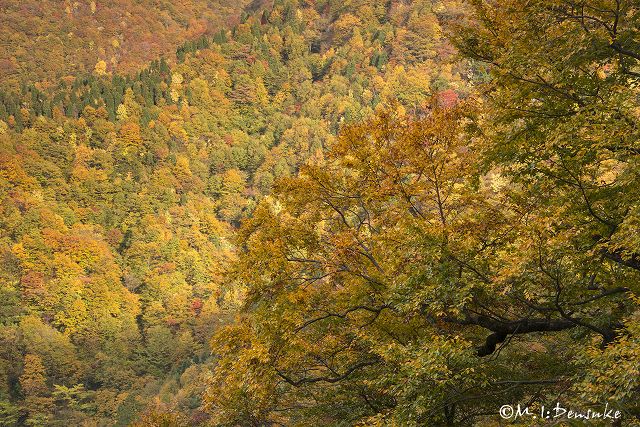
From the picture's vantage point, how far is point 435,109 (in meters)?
11.9

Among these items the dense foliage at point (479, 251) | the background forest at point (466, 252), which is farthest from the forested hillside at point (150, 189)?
the dense foliage at point (479, 251)

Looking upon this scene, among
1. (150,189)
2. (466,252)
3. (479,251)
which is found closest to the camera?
(466,252)

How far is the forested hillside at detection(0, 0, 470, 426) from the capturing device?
290ft

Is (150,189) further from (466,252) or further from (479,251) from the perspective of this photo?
(466,252)

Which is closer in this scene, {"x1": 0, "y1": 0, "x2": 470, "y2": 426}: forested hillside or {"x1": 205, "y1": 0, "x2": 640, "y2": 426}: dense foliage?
{"x1": 205, "y1": 0, "x2": 640, "y2": 426}: dense foliage

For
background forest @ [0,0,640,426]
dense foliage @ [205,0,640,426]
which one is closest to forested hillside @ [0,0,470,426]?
background forest @ [0,0,640,426]

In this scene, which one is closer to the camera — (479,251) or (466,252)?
(466,252)

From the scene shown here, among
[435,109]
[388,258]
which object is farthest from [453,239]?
[435,109]

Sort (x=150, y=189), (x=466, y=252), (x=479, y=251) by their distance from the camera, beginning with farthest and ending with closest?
(x=150, y=189), (x=479, y=251), (x=466, y=252)

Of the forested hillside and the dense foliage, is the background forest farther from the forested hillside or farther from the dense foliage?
the forested hillside

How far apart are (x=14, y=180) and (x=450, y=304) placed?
144 metres

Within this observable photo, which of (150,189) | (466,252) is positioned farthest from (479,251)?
(150,189)

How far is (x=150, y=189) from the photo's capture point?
5748 inches

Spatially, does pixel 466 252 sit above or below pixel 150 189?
below
